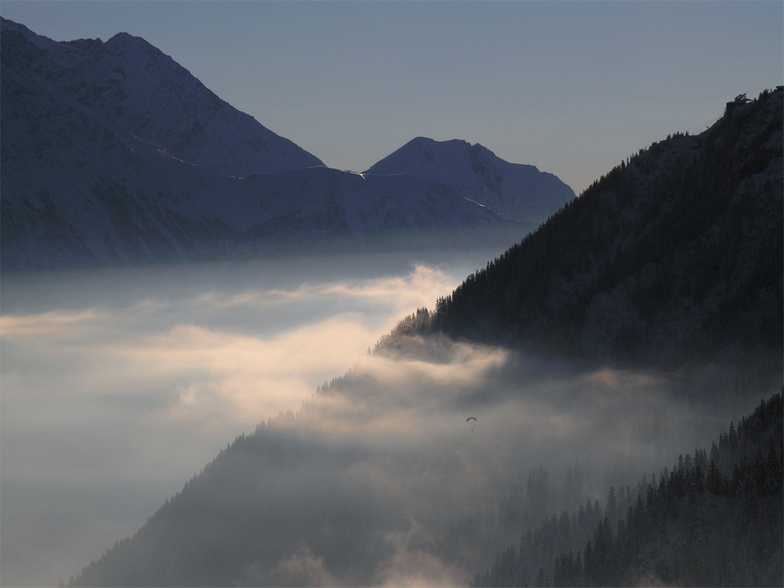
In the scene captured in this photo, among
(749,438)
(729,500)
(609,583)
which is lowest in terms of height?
(609,583)

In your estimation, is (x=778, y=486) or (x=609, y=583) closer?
(x=778, y=486)

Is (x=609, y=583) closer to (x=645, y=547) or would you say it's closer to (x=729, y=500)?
(x=645, y=547)

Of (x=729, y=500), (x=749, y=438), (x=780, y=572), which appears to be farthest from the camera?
(x=749, y=438)

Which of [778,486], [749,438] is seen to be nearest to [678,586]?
[778,486]

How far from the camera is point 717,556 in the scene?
557 ft

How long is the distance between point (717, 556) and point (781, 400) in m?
51.1

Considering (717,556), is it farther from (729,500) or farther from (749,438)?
(749,438)

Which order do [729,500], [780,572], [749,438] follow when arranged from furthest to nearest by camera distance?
[749,438], [729,500], [780,572]

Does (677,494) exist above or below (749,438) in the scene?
below

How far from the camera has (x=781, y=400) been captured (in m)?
196

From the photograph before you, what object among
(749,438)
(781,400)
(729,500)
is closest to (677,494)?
(729,500)

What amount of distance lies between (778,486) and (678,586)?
111ft

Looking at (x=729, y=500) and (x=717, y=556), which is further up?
(x=729, y=500)

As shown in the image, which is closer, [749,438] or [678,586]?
[678,586]
